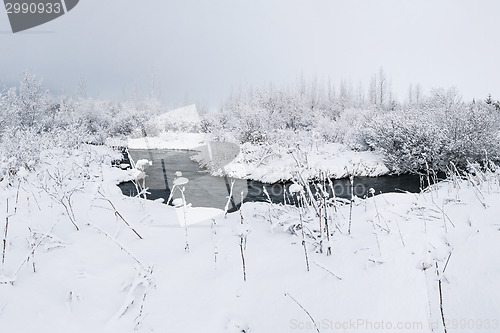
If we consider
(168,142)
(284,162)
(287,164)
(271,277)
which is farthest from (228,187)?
(168,142)

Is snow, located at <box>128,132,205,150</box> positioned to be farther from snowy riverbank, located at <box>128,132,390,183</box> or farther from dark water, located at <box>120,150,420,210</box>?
dark water, located at <box>120,150,420,210</box>

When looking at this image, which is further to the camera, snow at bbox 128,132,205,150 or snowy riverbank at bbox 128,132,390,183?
snow at bbox 128,132,205,150

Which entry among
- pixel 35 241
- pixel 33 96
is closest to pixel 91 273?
pixel 35 241

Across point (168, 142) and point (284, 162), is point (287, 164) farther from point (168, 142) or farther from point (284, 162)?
point (168, 142)

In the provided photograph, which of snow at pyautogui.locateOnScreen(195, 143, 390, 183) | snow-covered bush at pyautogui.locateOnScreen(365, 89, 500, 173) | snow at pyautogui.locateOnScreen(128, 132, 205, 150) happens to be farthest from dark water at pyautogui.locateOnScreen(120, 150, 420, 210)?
snow at pyautogui.locateOnScreen(128, 132, 205, 150)

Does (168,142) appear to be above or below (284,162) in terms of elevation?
below

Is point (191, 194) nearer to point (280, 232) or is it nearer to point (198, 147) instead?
point (280, 232)

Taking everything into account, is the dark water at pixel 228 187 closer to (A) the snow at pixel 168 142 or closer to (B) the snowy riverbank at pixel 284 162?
(B) the snowy riverbank at pixel 284 162

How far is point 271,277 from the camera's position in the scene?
105 inches

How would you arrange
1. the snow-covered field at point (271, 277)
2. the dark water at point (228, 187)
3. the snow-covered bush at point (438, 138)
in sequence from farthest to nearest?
1. the snow-covered bush at point (438, 138)
2. the dark water at point (228, 187)
3. the snow-covered field at point (271, 277)

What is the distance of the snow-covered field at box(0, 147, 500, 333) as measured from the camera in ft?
6.43

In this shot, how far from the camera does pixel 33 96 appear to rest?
72.3 ft

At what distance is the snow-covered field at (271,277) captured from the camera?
1.96 meters

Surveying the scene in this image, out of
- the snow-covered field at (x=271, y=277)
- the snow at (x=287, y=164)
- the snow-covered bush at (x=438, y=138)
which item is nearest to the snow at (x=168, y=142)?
the snow at (x=287, y=164)
